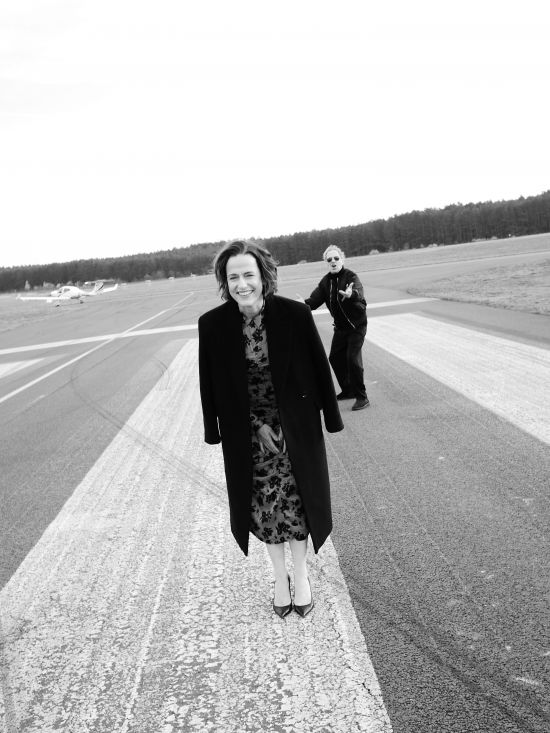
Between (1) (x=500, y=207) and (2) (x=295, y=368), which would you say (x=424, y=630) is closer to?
(2) (x=295, y=368)

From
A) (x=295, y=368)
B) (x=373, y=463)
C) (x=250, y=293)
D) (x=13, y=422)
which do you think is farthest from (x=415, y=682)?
(x=13, y=422)

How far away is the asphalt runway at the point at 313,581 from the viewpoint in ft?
8.52

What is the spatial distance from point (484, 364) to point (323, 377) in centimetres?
676

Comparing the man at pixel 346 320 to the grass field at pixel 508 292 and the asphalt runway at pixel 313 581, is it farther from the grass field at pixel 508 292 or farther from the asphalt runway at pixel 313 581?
the grass field at pixel 508 292

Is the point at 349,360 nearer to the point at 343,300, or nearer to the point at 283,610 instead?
the point at 343,300

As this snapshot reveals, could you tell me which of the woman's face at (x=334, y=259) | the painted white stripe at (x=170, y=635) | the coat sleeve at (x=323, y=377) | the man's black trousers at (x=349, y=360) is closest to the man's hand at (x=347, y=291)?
the woman's face at (x=334, y=259)

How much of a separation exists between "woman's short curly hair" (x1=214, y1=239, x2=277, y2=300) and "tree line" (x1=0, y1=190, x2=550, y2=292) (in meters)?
134

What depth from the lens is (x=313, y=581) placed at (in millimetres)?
3590

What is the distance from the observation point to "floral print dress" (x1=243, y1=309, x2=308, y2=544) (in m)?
3.11

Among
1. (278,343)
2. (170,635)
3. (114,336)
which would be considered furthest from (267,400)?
(114,336)

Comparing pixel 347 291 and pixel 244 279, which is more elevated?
pixel 244 279

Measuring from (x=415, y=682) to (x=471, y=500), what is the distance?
6.66 feet

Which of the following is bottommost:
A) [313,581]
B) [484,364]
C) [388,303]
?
[388,303]

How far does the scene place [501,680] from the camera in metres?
2.58
